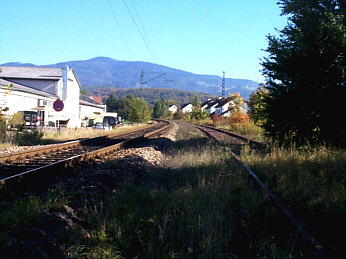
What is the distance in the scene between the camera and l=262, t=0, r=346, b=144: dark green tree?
10.1 metres

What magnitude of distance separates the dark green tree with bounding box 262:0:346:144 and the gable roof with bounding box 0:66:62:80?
41723 millimetres

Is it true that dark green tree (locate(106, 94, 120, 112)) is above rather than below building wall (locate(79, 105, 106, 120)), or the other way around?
above

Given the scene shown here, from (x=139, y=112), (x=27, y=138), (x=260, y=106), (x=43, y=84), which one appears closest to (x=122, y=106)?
(x=139, y=112)

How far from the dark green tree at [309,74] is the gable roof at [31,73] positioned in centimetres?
4172

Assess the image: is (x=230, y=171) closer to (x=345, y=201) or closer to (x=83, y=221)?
(x=345, y=201)

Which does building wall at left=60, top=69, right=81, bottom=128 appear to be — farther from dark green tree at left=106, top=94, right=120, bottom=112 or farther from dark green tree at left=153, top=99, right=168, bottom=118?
dark green tree at left=153, top=99, right=168, bottom=118

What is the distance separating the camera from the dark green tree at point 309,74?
10126 mm

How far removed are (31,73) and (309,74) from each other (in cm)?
4762

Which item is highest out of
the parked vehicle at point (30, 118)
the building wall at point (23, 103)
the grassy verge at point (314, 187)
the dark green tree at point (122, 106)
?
the dark green tree at point (122, 106)

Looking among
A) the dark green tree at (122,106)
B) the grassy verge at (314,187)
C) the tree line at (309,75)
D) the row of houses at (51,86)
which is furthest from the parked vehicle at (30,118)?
the dark green tree at (122,106)

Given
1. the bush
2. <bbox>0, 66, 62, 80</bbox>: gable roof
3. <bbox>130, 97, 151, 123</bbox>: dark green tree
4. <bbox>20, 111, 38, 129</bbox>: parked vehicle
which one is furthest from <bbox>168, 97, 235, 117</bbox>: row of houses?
the bush

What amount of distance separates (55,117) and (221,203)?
33.4 m

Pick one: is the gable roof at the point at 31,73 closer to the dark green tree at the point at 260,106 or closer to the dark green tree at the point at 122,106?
the dark green tree at the point at 260,106

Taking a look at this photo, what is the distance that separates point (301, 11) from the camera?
38.2 feet
